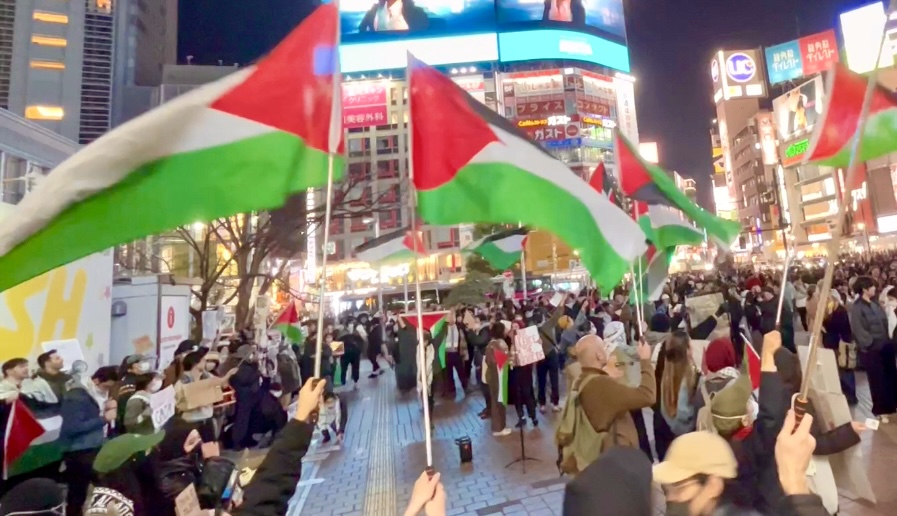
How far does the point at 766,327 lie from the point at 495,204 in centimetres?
1004

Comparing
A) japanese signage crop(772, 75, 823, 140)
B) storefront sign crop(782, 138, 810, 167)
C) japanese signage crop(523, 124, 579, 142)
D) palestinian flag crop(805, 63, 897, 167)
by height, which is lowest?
palestinian flag crop(805, 63, 897, 167)

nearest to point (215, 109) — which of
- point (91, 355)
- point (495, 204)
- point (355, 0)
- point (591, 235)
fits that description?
point (495, 204)

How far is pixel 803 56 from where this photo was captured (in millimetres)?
64188

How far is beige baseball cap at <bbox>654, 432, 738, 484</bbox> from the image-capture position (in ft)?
7.47

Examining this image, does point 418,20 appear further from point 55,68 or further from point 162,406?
point 162,406

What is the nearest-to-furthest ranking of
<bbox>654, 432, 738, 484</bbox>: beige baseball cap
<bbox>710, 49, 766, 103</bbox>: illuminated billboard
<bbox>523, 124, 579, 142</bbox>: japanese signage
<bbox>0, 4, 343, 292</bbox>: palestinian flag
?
<bbox>654, 432, 738, 484</bbox>: beige baseball cap < <bbox>0, 4, 343, 292</bbox>: palestinian flag < <bbox>523, 124, 579, 142</bbox>: japanese signage < <bbox>710, 49, 766, 103</bbox>: illuminated billboard

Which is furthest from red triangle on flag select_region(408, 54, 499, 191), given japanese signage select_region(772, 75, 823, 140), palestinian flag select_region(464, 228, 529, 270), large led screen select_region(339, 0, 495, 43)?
large led screen select_region(339, 0, 495, 43)

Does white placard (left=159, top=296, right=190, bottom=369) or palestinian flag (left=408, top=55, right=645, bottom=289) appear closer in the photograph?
palestinian flag (left=408, top=55, right=645, bottom=289)

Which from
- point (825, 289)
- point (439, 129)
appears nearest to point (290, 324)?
point (439, 129)

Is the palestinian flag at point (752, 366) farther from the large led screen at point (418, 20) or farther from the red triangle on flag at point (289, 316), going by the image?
the large led screen at point (418, 20)

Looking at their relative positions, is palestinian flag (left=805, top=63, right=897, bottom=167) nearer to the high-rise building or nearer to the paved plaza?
the paved plaza

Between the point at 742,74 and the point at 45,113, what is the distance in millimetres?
88569

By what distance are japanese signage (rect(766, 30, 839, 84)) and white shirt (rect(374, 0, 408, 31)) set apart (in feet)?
142

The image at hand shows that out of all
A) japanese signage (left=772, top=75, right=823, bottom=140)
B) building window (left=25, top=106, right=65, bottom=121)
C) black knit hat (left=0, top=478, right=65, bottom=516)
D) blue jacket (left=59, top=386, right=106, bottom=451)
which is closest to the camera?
black knit hat (left=0, top=478, right=65, bottom=516)
